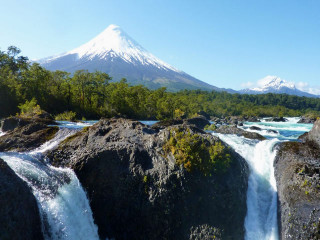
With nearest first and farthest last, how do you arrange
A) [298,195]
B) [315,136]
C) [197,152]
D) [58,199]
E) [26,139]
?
[58,199] → [298,195] → [197,152] → [26,139] → [315,136]

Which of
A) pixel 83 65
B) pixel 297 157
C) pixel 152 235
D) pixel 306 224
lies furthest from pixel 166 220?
A: pixel 83 65

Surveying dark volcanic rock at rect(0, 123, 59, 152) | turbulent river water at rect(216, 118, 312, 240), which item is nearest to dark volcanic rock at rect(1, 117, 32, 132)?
dark volcanic rock at rect(0, 123, 59, 152)

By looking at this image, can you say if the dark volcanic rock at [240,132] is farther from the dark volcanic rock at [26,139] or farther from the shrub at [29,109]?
the shrub at [29,109]

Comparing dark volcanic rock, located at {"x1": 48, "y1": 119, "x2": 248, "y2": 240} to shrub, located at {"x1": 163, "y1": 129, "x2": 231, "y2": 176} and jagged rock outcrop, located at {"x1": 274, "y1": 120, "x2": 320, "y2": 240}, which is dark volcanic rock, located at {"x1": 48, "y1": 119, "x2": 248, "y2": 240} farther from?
jagged rock outcrop, located at {"x1": 274, "y1": 120, "x2": 320, "y2": 240}

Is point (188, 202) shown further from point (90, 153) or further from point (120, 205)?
point (90, 153)

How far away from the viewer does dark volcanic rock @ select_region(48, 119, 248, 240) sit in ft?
23.7

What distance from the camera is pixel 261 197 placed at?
905 cm

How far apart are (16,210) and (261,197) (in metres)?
8.70

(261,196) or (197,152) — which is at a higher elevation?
(197,152)

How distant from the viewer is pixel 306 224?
22.0 ft

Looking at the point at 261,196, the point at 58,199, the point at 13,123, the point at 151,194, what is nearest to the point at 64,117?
the point at 13,123

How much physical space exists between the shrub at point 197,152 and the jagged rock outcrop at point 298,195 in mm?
2468

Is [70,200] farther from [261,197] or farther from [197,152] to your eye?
[261,197]

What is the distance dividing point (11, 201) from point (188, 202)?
5.11 metres
